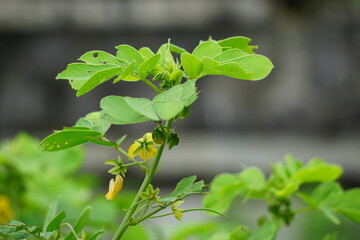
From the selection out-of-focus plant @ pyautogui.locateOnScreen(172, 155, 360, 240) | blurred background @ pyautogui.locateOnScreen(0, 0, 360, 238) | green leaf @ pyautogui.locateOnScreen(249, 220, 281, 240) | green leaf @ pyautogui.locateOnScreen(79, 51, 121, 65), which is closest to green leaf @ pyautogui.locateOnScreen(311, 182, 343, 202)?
out-of-focus plant @ pyautogui.locateOnScreen(172, 155, 360, 240)

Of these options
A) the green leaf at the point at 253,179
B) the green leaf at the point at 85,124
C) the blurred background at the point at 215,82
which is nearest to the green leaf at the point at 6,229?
the green leaf at the point at 85,124

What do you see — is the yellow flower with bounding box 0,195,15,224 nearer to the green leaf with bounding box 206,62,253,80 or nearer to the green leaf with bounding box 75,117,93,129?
the green leaf with bounding box 75,117,93,129

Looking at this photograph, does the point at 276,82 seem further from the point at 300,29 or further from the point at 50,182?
the point at 50,182

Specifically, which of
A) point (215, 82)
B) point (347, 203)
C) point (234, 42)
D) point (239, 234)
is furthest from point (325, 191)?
point (215, 82)

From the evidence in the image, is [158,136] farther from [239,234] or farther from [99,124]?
[239,234]

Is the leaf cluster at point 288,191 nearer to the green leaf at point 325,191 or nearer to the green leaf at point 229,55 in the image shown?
the green leaf at point 325,191

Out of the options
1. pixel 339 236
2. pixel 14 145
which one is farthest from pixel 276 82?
pixel 14 145

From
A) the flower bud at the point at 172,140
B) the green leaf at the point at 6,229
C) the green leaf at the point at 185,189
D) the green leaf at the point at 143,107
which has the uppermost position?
the green leaf at the point at 143,107

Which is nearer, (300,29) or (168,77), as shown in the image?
(168,77)
